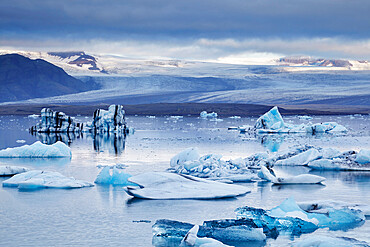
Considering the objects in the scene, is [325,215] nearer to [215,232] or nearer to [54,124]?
[215,232]

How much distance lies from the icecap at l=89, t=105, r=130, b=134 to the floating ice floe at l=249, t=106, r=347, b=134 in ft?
23.8

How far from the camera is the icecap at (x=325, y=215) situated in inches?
311

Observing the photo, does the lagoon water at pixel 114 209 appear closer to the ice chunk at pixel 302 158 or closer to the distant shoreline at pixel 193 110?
the ice chunk at pixel 302 158

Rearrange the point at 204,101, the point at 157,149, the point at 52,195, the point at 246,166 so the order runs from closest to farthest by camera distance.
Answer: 1. the point at 52,195
2. the point at 246,166
3. the point at 157,149
4. the point at 204,101

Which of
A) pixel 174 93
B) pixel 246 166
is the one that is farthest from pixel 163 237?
pixel 174 93

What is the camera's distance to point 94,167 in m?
14.4

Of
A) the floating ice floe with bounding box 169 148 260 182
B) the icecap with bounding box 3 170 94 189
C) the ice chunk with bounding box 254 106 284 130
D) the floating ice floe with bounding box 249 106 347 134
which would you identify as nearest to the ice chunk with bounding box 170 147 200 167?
the floating ice floe with bounding box 169 148 260 182

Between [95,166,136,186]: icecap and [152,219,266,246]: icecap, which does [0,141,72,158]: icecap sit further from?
[152,219,266,246]: icecap

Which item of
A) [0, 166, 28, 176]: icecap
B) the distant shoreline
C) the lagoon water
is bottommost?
the distant shoreline

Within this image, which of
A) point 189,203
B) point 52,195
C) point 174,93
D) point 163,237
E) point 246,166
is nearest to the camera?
point 163,237

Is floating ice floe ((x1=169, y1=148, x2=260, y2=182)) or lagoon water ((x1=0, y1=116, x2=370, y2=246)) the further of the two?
floating ice floe ((x1=169, y1=148, x2=260, y2=182))

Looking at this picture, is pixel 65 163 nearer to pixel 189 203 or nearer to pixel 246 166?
pixel 246 166

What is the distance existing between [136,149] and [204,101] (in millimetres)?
61631

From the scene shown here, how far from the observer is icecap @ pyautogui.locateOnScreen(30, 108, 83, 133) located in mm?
31172
